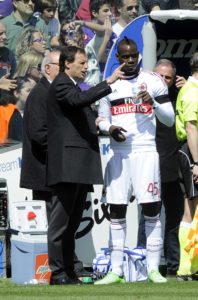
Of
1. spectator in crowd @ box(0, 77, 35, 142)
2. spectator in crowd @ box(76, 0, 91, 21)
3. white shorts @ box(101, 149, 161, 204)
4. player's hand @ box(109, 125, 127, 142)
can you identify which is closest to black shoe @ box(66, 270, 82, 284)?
white shorts @ box(101, 149, 161, 204)

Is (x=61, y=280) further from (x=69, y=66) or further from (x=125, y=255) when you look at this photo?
(x=69, y=66)

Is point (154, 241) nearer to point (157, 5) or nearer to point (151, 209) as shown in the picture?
point (151, 209)

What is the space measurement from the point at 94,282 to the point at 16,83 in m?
4.73

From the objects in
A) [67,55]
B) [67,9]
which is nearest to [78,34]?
[67,9]

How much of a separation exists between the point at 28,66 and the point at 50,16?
86 centimetres

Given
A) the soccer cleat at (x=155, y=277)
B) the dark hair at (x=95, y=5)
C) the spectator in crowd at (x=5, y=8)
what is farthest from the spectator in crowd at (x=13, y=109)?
the soccer cleat at (x=155, y=277)

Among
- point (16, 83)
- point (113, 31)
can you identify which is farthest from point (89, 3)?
point (16, 83)

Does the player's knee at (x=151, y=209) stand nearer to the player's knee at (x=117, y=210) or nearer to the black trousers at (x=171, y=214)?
the player's knee at (x=117, y=210)

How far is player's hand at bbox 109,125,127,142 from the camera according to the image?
11.2 metres

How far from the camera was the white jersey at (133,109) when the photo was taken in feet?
37.7

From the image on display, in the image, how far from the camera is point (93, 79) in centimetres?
1633

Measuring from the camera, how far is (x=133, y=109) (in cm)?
1148

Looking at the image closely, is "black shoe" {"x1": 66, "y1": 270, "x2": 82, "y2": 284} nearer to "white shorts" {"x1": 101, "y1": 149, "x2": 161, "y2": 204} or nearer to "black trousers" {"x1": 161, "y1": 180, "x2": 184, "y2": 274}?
"white shorts" {"x1": 101, "y1": 149, "x2": 161, "y2": 204}

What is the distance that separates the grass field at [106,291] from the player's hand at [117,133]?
1.33m
